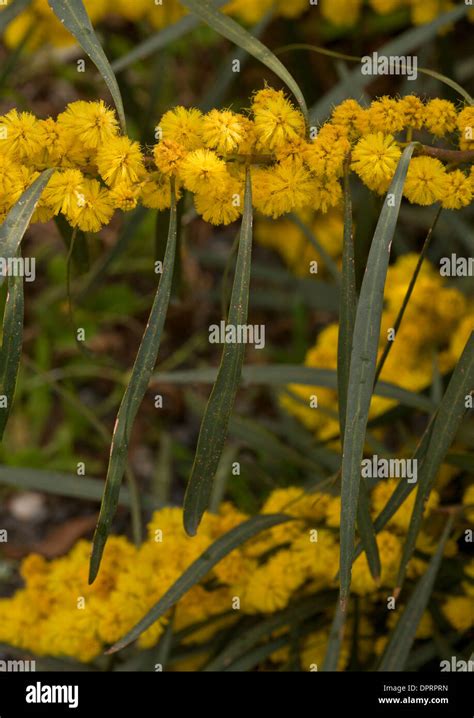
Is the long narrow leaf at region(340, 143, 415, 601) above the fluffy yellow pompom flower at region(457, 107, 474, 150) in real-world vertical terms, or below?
below

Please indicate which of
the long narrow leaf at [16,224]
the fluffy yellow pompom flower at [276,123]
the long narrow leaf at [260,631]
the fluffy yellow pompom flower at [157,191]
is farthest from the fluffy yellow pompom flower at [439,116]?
the long narrow leaf at [260,631]

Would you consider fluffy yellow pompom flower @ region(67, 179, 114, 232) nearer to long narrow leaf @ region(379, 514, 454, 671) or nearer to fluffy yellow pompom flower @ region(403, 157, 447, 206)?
fluffy yellow pompom flower @ region(403, 157, 447, 206)

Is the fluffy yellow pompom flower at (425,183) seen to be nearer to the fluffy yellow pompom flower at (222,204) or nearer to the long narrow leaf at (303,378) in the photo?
the fluffy yellow pompom flower at (222,204)

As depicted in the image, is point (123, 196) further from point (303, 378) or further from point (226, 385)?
point (303, 378)

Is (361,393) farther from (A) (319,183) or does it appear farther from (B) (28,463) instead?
(B) (28,463)

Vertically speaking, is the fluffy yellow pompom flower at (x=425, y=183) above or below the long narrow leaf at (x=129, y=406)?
above

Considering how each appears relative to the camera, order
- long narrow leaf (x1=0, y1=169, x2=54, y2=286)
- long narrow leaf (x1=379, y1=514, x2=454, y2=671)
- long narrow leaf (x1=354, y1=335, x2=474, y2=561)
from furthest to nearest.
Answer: long narrow leaf (x1=379, y1=514, x2=454, y2=671), long narrow leaf (x1=354, y1=335, x2=474, y2=561), long narrow leaf (x1=0, y1=169, x2=54, y2=286)

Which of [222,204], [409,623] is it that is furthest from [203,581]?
[222,204]

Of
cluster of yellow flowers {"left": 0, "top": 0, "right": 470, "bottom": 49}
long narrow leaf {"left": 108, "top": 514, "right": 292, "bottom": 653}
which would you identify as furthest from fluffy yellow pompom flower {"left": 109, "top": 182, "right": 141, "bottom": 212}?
cluster of yellow flowers {"left": 0, "top": 0, "right": 470, "bottom": 49}
